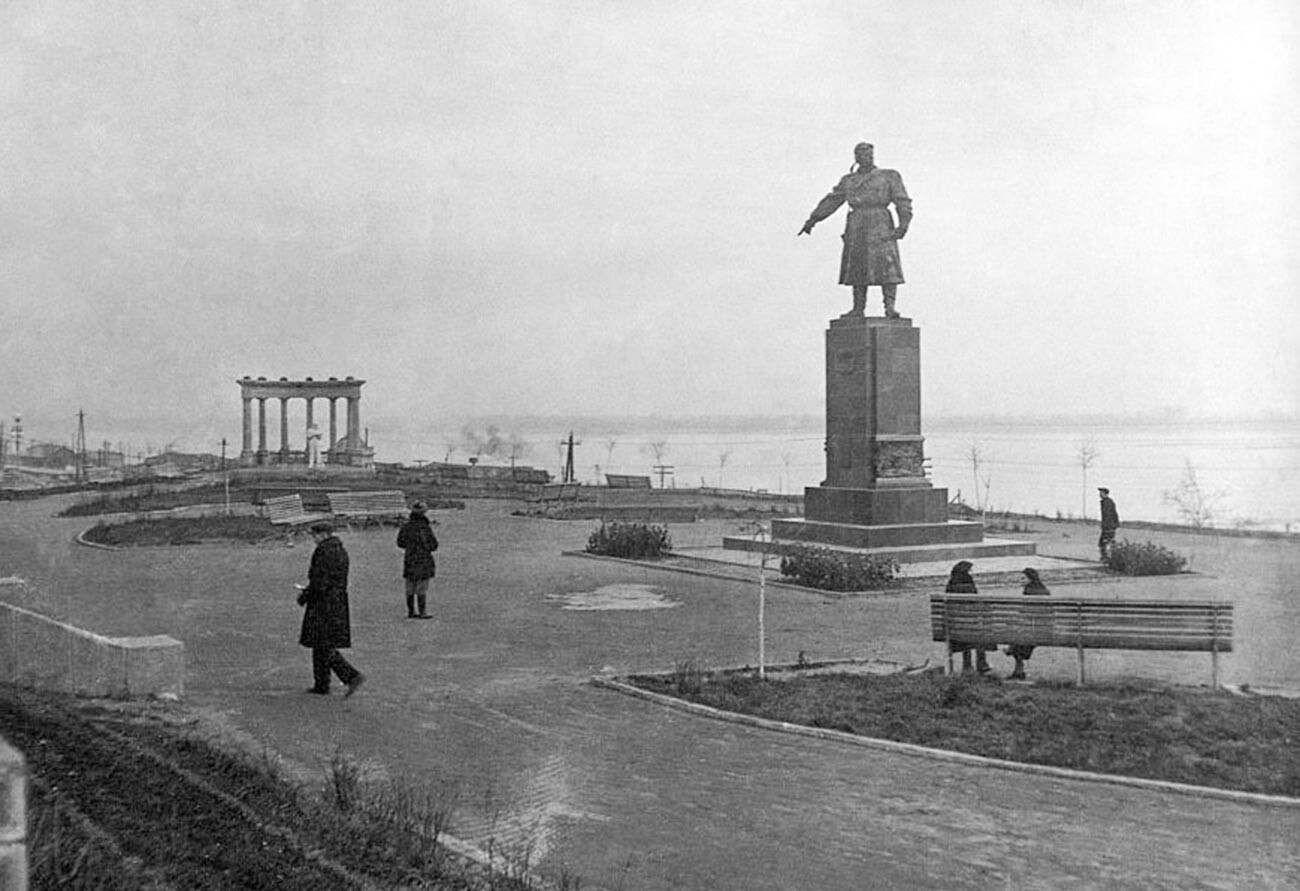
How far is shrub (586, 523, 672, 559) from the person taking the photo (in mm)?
22578

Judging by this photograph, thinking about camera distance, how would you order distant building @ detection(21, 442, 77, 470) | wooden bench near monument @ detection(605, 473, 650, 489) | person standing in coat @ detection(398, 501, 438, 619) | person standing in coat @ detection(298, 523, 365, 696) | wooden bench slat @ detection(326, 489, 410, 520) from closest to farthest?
1. person standing in coat @ detection(298, 523, 365, 696)
2. person standing in coat @ detection(398, 501, 438, 619)
3. wooden bench slat @ detection(326, 489, 410, 520)
4. distant building @ detection(21, 442, 77, 470)
5. wooden bench near monument @ detection(605, 473, 650, 489)

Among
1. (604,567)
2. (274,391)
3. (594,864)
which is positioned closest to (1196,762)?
(594,864)

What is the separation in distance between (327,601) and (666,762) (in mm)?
3530

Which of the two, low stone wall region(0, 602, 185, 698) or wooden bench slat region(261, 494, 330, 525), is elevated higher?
wooden bench slat region(261, 494, 330, 525)

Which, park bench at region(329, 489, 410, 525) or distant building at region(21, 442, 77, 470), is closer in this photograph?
park bench at region(329, 489, 410, 525)

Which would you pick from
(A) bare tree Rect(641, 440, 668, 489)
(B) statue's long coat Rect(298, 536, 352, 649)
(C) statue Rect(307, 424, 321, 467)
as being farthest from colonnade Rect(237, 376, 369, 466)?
(B) statue's long coat Rect(298, 536, 352, 649)

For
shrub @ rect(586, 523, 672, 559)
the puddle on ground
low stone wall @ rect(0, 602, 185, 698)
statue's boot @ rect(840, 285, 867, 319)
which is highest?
statue's boot @ rect(840, 285, 867, 319)

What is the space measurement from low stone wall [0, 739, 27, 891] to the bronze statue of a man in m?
20.9

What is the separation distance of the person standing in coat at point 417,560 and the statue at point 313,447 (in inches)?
1441

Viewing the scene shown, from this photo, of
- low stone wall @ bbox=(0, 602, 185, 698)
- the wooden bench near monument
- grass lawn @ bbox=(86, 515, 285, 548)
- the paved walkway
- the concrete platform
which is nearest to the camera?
the paved walkway

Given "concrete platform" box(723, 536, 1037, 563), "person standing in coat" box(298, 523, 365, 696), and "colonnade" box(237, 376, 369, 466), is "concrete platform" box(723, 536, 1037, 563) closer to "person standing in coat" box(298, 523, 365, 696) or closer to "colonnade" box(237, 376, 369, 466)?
"person standing in coat" box(298, 523, 365, 696)

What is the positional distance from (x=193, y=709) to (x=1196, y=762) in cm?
647

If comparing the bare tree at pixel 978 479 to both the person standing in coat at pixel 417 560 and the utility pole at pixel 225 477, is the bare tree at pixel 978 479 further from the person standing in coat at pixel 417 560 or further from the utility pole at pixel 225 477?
the person standing in coat at pixel 417 560

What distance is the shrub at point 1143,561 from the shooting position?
67.5 ft
